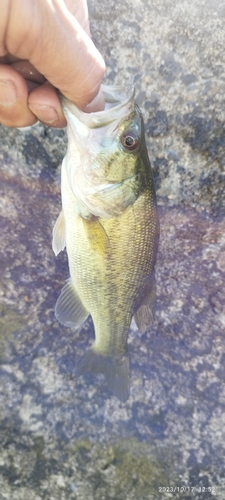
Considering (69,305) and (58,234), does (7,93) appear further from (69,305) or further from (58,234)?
(69,305)

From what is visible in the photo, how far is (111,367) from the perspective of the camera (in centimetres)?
191

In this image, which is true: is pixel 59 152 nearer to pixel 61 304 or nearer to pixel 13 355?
pixel 61 304

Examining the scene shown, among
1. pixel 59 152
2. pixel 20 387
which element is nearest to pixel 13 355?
pixel 20 387

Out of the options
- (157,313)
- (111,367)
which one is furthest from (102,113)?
(157,313)

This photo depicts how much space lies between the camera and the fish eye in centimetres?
144

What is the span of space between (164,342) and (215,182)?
103 centimetres

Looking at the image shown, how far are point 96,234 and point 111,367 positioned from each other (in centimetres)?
76

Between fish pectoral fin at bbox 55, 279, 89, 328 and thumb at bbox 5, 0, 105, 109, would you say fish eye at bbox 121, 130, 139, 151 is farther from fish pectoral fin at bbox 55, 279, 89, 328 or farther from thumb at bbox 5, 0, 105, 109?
fish pectoral fin at bbox 55, 279, 89, 328

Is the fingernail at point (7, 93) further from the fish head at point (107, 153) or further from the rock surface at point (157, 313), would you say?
the rock surface at point (157, 313)
